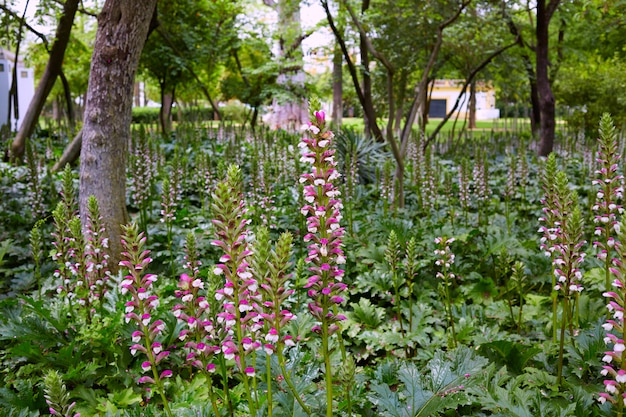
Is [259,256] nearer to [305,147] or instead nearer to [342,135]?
[305,147]

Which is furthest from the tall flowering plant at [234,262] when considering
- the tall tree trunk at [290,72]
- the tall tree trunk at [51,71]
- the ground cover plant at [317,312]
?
the tall tree trunk at [290,72]

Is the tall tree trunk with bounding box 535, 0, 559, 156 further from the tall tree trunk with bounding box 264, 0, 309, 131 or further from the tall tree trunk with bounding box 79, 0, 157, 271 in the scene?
the tall tree trunk with bounding box 79, 0, 157, 271

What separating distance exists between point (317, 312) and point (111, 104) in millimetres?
3981

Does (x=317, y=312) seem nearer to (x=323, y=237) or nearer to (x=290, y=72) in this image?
(x=323, y=237)

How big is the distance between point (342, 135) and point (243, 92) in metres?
7.68

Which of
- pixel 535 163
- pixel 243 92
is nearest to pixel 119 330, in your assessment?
pixel 535 163

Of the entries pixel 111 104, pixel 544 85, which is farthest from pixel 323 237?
pixel 544 85

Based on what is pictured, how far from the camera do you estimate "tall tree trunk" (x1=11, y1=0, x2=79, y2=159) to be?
915 centimetres

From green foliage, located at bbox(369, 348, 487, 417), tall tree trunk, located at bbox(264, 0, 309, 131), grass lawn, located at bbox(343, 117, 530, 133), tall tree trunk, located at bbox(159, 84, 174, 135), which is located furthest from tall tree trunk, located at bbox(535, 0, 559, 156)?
green foliage, located at bbox(369, 348, 487, 417)

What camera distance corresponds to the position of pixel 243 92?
17.5 m

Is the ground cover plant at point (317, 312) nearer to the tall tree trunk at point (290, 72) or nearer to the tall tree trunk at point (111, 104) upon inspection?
the tall tree trunk at point (111, 104)

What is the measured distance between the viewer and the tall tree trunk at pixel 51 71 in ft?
30.0

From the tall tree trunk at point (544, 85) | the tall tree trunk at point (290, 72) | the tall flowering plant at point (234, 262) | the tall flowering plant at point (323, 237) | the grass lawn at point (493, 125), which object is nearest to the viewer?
the tall flowering plant at point (234, 262)

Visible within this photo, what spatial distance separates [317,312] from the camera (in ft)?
7.30
